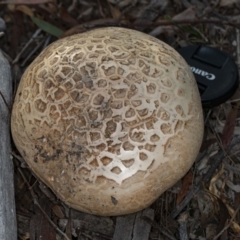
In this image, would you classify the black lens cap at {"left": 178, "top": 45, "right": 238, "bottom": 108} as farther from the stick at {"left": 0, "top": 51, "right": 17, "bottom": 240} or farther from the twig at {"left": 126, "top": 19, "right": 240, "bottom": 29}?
the stick at {"left": 0, "top": 51, "right": 17, "bottom": 240}

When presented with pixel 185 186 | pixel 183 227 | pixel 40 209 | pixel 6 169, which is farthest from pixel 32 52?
pixel 183 227

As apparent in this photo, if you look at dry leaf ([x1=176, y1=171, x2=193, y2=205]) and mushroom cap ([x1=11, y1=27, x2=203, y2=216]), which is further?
dry leaf ([x1=176, y1=171, x2=193, y2=205])

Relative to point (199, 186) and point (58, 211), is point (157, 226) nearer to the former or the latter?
point (199, 186)

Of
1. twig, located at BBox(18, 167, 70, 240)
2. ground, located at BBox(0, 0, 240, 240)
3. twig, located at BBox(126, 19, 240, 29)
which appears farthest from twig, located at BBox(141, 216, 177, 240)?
twig, located at BBox(126, 19, 240, 29)

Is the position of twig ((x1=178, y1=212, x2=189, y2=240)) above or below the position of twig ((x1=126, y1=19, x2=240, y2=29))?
below

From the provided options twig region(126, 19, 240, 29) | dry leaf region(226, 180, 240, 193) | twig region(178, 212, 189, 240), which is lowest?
twig region(178, 212, 189, 240)

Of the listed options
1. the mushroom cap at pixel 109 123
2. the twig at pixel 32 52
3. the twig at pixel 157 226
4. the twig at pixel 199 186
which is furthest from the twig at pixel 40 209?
the twig at pixel 32 52
